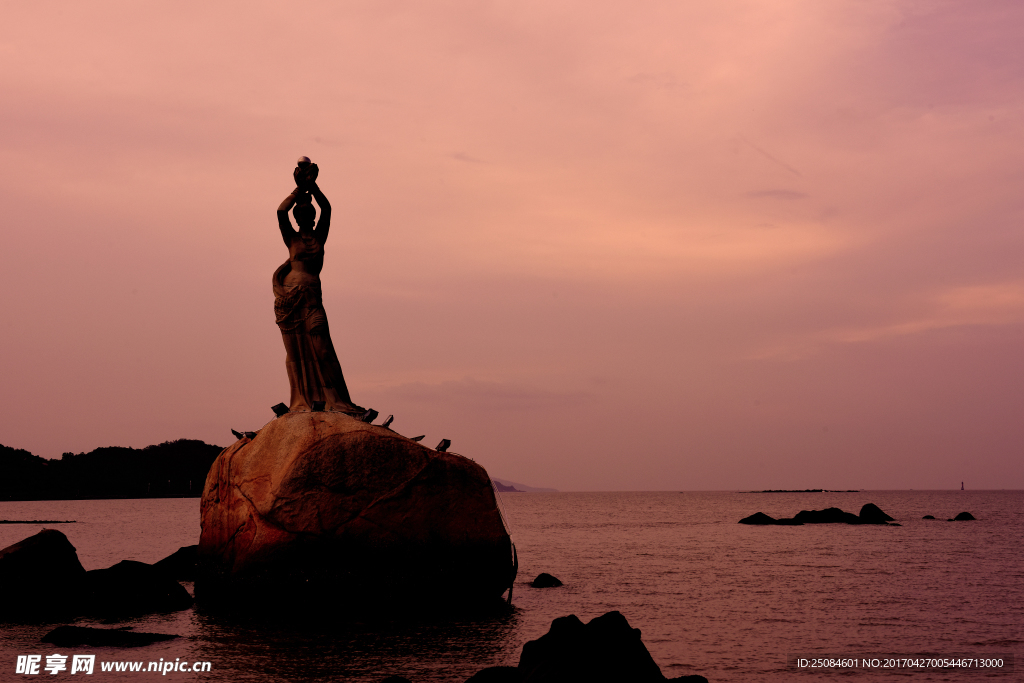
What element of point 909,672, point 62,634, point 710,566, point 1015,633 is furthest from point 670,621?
point 710,566

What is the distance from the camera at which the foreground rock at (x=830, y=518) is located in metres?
74.9

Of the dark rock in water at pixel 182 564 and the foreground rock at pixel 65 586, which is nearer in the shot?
the foreground rock at pixel 65 586

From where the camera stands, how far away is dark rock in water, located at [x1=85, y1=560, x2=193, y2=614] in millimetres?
19125

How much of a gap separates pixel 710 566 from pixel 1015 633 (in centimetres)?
1496

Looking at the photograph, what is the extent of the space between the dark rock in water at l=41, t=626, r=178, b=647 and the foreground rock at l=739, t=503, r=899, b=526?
2522 inches

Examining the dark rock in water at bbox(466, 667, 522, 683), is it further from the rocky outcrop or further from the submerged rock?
the rocky outcrop

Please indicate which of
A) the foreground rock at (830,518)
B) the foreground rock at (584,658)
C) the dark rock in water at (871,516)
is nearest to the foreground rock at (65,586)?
the foreground rock at (584,658)

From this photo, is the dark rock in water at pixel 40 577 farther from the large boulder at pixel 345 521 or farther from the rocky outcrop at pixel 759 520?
the rocky outcrop at pixel 759 520

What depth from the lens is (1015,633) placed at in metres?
19.3

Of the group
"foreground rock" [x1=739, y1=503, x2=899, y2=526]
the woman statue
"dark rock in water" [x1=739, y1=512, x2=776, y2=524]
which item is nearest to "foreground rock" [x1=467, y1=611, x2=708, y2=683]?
the woman statue

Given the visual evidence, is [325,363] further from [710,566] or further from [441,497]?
[710,566]

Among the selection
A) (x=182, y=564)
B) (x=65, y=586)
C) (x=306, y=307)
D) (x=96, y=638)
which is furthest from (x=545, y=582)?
(x=96, y=638)

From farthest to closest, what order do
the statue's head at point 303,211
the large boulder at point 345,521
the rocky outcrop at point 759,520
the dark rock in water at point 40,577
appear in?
the rocky outcrop at point 759,520 < the statue's head at point 303,211 < the dark rock in water at point 40,577 < the large boulder at point 345,521

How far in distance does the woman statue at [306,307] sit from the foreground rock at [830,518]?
61125mm
